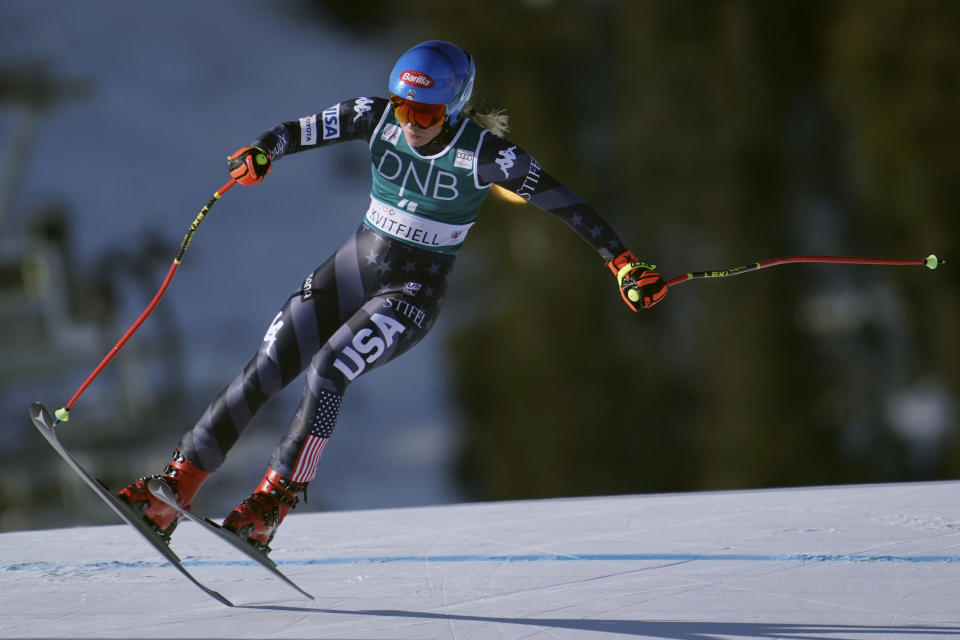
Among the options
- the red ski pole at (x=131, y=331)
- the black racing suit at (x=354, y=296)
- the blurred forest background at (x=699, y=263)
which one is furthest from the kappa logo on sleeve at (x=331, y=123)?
the blurred forest background at (x=699, y=263)

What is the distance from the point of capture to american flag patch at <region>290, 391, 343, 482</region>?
2.41 meters

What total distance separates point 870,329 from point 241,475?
834 cm

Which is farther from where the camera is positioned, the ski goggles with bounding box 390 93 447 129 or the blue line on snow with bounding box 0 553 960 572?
the blue line on snow with bounding box 0 553 960 572

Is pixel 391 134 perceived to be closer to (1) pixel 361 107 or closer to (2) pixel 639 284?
(1) pixel 361 107

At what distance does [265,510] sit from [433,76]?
106cm

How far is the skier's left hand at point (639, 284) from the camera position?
249cm

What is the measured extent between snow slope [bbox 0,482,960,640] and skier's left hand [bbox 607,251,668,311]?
2.19 ft

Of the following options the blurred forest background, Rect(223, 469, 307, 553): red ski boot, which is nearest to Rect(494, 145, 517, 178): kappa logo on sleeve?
Rect(223, 469, 307, 553): red ski boot

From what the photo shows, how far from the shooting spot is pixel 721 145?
42.9 ft

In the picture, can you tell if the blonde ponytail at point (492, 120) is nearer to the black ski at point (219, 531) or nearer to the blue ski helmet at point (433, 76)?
the blue ski helmet at point (433, 76)

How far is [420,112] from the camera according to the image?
2.48 m

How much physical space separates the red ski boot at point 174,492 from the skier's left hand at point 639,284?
107 centimetres

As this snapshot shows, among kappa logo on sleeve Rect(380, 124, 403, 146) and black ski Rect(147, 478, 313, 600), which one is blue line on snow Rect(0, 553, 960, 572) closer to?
black ski Rect(147, 478, 313, 600)

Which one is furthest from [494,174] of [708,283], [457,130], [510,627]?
[708,283]
